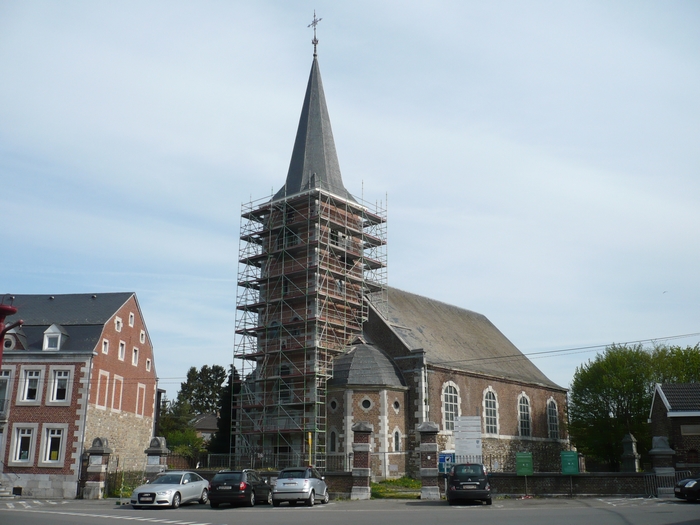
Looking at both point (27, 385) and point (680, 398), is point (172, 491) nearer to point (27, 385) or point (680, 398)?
point (27, 385)

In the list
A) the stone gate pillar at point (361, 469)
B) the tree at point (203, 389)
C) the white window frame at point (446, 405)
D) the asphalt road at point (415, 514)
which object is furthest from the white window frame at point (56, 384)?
the tree at point (203, 389)

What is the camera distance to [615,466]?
147 feet

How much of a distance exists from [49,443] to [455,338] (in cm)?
2453

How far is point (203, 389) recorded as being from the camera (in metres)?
79.4

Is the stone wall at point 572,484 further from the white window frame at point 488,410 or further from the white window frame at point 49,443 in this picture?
the white window frame at point 49,443

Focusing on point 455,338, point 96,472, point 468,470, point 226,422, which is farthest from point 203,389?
point 468,470

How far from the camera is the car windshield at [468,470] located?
856 inches

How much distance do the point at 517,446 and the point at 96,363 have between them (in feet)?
83.9

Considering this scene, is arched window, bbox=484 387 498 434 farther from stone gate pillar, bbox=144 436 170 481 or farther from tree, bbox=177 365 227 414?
tree, bbox=177 365 227 414

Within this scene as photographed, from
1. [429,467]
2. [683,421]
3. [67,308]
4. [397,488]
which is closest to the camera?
[429,467]

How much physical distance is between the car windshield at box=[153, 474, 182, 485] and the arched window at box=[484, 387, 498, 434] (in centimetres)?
2173

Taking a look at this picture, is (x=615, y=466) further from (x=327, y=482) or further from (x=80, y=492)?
(x=80, y=492)

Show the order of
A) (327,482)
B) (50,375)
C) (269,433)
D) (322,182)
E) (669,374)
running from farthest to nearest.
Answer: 1. (669,374)
2. (322,182)
3. (269,433)
4. (50,375)
5. (327,482)

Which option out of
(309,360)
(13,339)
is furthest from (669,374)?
(13,339)
